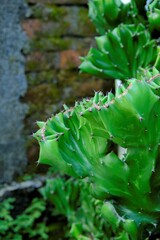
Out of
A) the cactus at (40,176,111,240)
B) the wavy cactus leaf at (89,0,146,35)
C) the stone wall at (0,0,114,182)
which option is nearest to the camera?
the wavy cactus leaf at (89,0,146,35)

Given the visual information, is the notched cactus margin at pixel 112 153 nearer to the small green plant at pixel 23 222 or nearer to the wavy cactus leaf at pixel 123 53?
the wavy cactus leaf at pixel 123 53

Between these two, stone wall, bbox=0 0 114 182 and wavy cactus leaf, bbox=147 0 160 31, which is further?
stone wall, bbox=0 0 114 182

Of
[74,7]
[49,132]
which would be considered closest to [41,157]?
[49,132]

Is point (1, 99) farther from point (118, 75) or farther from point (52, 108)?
point (118, 75)

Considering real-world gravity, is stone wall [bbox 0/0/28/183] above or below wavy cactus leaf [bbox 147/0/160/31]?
below

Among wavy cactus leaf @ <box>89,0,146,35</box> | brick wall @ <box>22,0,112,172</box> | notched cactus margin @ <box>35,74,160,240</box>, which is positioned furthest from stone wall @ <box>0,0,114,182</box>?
notched cactus margin @ <box>35,74,160,240</box>

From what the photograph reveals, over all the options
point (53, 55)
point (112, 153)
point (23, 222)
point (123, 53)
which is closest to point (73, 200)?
point (23, 222)

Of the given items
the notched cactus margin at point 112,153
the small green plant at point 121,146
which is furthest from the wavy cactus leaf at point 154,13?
the notched cactus margin at point 112,153

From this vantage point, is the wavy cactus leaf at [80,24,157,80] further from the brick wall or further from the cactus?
the brick wall
